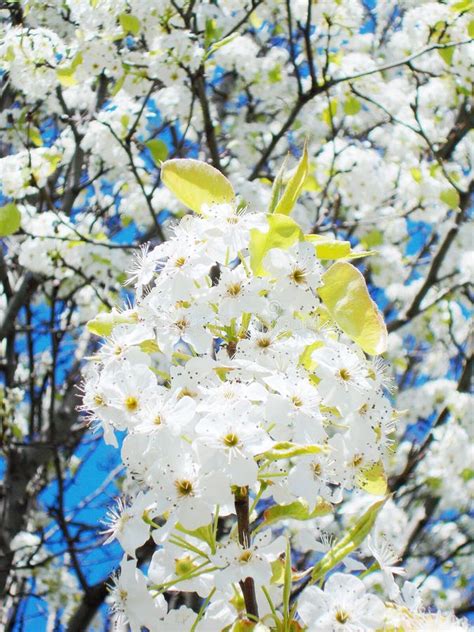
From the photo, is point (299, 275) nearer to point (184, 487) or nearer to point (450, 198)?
point (184, 487)

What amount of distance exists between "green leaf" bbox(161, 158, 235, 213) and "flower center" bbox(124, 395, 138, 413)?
1.39 feet

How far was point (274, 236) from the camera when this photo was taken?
135 centimetres

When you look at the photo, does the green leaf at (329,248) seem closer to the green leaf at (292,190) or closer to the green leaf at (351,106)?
the green leaf at (292,190)

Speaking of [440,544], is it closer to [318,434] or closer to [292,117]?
[292,117]

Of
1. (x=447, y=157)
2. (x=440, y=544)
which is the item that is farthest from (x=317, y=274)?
(x=440, y=544)

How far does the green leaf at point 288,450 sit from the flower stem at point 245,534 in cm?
11

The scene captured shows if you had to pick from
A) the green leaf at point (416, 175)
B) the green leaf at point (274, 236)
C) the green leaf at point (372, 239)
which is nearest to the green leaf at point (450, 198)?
the green leaf at point (416, 175)

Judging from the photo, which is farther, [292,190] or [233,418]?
[292,190]

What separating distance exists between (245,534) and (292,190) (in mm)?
633

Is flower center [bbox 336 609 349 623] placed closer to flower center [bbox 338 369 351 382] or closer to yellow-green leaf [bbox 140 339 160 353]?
flower center [bbox 338 369 351 382]

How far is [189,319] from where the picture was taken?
1.38 meters

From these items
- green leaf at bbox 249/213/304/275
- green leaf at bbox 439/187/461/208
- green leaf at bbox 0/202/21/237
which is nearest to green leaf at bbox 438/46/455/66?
green leaf at bbox 439/187/461/208

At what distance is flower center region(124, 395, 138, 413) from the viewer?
4.28ft

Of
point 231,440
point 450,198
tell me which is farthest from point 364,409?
point 450,198
